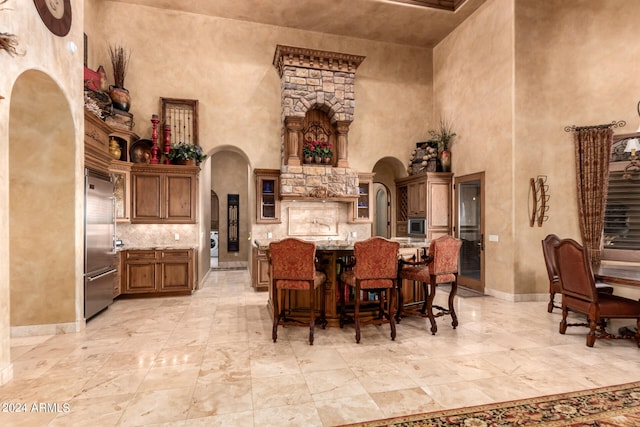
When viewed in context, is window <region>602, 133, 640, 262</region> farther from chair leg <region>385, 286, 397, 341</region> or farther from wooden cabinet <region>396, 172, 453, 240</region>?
chair leg <region>385, 286, 397, 341</region>

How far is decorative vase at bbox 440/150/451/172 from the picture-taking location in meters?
7.17

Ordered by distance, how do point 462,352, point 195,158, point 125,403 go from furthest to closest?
point 195,158 < point 462,352 < point 125,403

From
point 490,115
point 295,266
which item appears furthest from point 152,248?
point 490,115

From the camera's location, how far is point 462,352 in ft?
11.2

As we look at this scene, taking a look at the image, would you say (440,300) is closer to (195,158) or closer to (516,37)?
(516,37)

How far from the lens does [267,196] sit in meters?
6.88

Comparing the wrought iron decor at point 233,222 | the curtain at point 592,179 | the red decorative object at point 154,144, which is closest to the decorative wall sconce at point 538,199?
the curtain at point 592,179

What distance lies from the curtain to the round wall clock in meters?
7.49

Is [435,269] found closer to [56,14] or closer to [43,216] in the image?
[43,216]

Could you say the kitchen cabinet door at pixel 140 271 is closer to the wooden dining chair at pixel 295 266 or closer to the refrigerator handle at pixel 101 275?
the refrigerator handle at pixel 101 275

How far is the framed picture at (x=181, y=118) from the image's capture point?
21.6 feet

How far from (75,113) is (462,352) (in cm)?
522

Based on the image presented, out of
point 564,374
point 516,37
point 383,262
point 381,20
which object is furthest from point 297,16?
point 564,374

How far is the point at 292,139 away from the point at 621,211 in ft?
19.1
